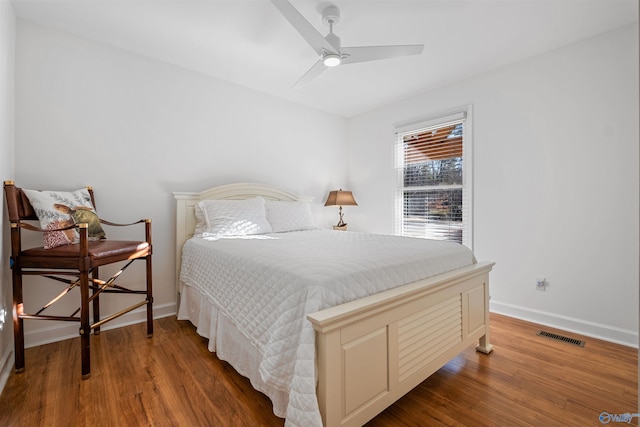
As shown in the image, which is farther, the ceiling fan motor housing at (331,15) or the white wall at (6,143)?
the ceiling fan motor housing at (331,15)

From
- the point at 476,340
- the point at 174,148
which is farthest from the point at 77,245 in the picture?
the point at 476,340

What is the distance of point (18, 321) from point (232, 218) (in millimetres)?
1495

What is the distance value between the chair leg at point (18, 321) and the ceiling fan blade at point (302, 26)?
2.19 m

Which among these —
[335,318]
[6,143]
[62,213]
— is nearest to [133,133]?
[6,143]

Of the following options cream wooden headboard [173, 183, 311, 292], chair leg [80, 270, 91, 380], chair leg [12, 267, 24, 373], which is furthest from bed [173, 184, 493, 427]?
chair leg [12, 267, 24, 373]

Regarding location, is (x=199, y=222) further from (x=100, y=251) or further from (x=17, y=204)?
(x=17, y=204)

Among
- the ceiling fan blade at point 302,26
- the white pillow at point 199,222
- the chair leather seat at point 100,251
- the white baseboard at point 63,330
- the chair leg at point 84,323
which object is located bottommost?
the white baseboard at point 63,330

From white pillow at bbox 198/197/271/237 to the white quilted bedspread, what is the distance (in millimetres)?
390

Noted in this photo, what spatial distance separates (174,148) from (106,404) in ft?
6.91

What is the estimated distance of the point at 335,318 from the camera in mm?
1119

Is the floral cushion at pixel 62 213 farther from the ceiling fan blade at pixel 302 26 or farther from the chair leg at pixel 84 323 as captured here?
the ceiling fan blade at pixel 302 26

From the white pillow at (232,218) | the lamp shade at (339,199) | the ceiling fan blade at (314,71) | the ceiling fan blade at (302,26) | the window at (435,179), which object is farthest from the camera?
the lamp shade at (339,199)

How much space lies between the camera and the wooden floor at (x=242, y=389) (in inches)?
55.9

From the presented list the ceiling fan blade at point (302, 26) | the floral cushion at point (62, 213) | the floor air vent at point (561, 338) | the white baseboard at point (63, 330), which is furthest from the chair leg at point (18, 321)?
the floor air vent at point (561, 338)
